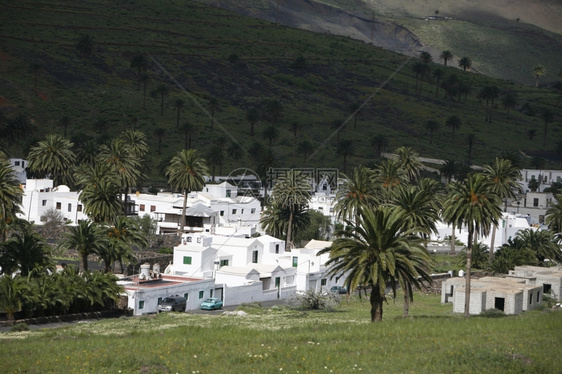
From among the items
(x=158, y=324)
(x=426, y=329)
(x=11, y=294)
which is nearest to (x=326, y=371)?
(x=426, y=329)

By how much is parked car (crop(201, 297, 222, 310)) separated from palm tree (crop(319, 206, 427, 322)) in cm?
2402

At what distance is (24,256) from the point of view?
60.9 meters

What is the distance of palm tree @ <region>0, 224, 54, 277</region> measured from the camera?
60312 mm

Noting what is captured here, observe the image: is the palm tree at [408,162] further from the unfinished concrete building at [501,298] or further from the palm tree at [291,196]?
the unfinished concrete building at [501,298]

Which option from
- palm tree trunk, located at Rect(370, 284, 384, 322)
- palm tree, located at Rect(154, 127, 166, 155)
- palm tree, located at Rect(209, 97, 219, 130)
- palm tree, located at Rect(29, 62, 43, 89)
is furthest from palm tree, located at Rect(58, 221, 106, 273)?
palm tree, located at Rect(29, 62, 43, 89)

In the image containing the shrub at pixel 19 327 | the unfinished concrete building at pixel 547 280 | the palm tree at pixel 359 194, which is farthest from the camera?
the palm tree at pixel 359 194

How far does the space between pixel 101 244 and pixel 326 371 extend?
3974 cm

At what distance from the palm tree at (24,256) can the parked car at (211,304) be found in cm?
1202

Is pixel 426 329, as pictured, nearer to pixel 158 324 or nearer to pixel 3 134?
pixel 158 324

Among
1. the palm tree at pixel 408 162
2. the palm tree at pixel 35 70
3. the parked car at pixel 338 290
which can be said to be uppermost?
the palm tree at pixel 35 70

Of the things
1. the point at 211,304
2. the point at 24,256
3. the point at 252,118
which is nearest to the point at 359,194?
the point at 211,304

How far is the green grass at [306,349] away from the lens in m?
29.3

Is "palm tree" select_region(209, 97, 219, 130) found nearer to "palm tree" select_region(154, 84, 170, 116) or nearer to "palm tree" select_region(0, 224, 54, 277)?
"palm tree" select_region(154, 84, 170, 116)

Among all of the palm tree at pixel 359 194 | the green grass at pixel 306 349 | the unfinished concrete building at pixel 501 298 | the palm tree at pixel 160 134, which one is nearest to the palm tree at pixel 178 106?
the palm tree at pixel 160 134
